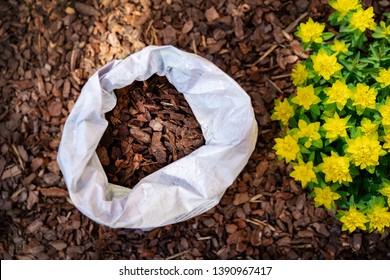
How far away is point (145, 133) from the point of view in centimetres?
177

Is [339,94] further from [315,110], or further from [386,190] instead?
[386,190]

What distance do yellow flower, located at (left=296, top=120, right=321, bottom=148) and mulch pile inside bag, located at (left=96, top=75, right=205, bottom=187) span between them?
360 millimetres

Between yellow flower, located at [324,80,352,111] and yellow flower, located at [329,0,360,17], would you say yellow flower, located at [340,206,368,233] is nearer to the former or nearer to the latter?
yellow flower, located at [324,80,352,111]

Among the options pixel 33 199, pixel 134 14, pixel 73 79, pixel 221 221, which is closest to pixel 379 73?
pixel 221 221

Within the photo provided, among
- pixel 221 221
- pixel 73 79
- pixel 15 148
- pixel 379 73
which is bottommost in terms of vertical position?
pixel 221 221

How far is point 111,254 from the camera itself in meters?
1.83

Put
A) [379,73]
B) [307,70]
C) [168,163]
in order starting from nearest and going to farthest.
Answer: [379,73] < [307,70] < [168,163]

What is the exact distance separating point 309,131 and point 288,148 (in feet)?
0.28

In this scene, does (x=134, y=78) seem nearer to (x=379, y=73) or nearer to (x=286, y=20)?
(x=286, y=20)

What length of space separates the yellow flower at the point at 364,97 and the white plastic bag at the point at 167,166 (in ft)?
1.09

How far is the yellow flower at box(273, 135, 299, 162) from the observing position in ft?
5.14

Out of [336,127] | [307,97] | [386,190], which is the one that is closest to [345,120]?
[336,127]

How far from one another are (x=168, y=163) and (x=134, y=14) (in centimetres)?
60

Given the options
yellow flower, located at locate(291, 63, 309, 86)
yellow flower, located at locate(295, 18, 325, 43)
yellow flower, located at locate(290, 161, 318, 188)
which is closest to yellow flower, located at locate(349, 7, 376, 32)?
yellow flower, located at locate(295, 18, 325, 43)
